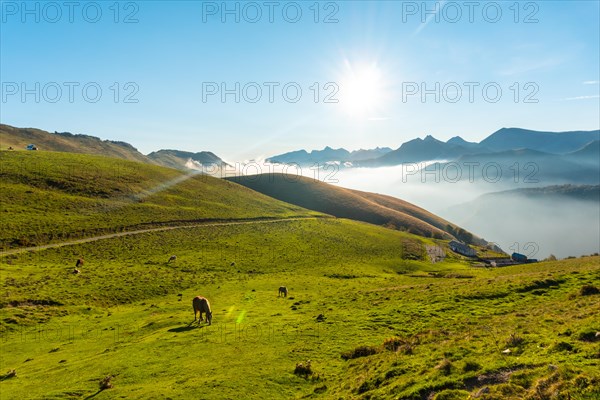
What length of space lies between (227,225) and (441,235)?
104879 millimetres

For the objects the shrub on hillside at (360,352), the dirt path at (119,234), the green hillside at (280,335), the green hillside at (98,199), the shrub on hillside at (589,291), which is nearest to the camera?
the green hillside at (280,335)

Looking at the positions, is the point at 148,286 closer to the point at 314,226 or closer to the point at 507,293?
the point at 507,293

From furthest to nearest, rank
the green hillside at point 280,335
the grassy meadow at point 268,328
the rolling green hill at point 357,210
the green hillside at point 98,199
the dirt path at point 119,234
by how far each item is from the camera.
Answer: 1. the rolling green hill at point 357,210
2. the green hillside at point 98,199
3. the dirt path at point 119,234
4. the grassy meadow at point 268,328
5. the green hillside at point 280,335

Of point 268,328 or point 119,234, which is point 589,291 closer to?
point 268,328

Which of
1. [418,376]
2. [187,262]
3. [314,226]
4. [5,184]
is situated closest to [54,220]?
[5,184]

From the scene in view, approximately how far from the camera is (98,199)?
3676 inches

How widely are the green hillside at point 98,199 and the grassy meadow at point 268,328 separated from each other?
1771 mm

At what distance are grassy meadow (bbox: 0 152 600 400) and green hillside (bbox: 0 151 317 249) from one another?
177 centimetres

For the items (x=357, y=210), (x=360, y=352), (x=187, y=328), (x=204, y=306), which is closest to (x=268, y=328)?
(x=204, y=306)

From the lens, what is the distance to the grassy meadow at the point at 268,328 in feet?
46.6

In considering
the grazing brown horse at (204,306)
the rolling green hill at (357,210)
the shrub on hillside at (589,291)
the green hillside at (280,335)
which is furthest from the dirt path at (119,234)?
the shrub on hillside at (589,291)

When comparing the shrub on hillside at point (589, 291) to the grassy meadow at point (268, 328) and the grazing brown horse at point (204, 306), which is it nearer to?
the grassy meadow at point (268, 328)

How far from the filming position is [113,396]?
1708 cm

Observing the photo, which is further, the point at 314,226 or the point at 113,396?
the point at 314,226
